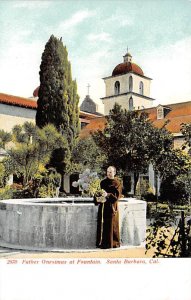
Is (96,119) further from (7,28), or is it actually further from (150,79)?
(7,28)

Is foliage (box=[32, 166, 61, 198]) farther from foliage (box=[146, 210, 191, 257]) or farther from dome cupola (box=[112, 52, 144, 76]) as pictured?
foliage (box=[146, 210, 191, 257])

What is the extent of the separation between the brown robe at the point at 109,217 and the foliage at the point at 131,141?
2387 millimetres

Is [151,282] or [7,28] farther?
[7,28]

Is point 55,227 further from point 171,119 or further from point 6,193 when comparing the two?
point 6,193

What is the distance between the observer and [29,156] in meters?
10.4

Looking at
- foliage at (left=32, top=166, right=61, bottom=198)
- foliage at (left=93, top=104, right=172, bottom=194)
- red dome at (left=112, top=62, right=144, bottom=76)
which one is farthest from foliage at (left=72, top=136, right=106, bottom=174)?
red dome at (left=112, top=62, right=144, bottom=76)

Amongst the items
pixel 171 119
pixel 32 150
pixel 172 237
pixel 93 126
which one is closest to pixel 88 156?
pixel 93 126

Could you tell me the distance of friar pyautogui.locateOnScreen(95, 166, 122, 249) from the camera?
615cm

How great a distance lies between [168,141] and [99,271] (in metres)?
4.54

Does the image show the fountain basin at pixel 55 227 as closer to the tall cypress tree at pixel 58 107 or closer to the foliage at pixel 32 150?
the foliage at pixel 32 150

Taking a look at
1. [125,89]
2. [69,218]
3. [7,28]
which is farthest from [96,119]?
[7,28]

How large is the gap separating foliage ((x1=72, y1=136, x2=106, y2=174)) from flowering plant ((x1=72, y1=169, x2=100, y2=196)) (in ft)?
1.84

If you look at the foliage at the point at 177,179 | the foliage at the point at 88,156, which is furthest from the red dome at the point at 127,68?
the foliage at the point at 88,156

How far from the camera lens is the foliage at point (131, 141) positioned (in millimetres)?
8930
